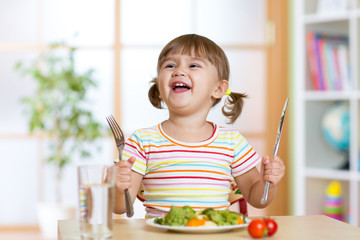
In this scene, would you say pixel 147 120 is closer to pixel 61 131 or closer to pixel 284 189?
pixel 61 131

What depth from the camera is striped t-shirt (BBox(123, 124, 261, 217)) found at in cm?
143

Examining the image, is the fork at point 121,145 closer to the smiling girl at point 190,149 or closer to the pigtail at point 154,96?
the smiling girl at point 190,149

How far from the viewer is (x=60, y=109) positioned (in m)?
4.15

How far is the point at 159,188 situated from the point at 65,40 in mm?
3135

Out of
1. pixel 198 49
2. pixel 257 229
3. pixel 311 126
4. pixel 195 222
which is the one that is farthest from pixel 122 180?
pixel 311 126

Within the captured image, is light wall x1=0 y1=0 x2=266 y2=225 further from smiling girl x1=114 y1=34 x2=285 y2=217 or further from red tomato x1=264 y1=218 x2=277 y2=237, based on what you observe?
red tomato x1=264 y1=218 x2=277 y2=237

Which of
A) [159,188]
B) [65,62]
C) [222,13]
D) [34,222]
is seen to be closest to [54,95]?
[65,62]

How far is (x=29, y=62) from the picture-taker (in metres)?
4.44

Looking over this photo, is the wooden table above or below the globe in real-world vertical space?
below

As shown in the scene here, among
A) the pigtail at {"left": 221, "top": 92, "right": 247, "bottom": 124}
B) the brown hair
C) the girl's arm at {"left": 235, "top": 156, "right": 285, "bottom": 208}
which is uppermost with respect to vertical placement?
the brown hair

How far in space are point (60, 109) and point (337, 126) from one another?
6.01 ft

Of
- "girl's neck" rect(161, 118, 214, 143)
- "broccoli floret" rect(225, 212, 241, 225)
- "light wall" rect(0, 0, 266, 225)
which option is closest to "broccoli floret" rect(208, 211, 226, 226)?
"broccoli floret" rect(225, 212, 241, 225)

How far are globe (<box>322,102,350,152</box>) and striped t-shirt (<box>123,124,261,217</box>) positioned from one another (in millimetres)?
2211

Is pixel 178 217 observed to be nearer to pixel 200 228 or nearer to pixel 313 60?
pixel 200 228
